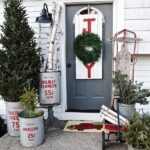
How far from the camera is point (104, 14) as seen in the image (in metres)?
4.98

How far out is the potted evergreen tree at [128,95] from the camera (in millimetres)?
Answer: 3801

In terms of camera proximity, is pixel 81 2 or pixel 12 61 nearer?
pixel 12 61

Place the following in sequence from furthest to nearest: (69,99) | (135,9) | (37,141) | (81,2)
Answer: (69,99) → (81,2) → (135,9) → (37,141)

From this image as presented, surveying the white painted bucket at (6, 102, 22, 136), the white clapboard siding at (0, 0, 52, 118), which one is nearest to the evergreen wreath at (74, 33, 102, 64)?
the white clapboard siding at (0, 0, 52, 118)

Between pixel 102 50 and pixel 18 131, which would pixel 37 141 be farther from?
pixel 102 50

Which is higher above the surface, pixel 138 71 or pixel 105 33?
pixel 105 33

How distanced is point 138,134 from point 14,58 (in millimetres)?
2165

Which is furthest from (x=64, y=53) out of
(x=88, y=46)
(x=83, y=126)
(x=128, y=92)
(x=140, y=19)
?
(x=128, y=92)

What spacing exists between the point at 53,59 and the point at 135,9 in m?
1.64

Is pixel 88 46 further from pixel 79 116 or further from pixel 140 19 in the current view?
pixel 79 116

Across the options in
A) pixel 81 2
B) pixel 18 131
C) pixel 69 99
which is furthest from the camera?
pixel 69 99

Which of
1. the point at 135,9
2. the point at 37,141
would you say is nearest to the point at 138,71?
the point at 135,9

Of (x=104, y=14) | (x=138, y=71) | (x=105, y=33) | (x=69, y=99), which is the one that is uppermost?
(x=104, y=14)

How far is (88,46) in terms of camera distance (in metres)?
5.04
